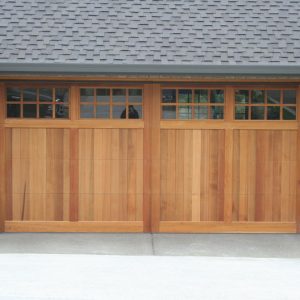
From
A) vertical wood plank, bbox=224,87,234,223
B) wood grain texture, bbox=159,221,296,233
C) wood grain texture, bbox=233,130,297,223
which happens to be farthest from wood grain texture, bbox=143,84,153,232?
wood grain texture, bbox=233,130,297,223

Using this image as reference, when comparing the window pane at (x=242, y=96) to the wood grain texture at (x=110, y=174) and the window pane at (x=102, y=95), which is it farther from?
the window pane at (x=102, y=95)

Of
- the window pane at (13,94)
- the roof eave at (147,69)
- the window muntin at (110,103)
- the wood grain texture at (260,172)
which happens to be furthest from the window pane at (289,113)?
the window pane at (13,94)

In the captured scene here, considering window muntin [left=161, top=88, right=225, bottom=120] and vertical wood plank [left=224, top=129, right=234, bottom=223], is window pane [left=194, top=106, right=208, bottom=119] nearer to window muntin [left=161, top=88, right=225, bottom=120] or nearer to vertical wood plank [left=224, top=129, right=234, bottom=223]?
window muntin [left=161, top=88, right=225, bottom=120]

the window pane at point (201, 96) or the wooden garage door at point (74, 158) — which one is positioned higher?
the window pane at point (201, 96)

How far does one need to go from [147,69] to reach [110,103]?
943mm

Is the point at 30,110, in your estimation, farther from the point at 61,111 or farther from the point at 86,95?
the point at 86,95

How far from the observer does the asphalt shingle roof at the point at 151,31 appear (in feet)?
34.3

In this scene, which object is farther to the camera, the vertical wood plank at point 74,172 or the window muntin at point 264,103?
the window muntin at point 264,103

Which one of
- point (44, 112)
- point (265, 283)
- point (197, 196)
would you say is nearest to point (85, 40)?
point (44, 112)

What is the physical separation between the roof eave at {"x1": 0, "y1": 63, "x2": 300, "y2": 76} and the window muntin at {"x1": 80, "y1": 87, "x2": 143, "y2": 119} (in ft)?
1.89

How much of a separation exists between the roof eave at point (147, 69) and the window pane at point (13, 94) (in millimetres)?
517

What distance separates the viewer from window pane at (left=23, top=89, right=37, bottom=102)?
1080 cm

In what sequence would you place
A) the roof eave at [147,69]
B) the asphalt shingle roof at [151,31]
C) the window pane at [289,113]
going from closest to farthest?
the roof eave at [147,69] → the asphalt shingle roof at [151,31] → the window pane at [289,113]

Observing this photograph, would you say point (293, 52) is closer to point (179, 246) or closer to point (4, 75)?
point (179, 246)
